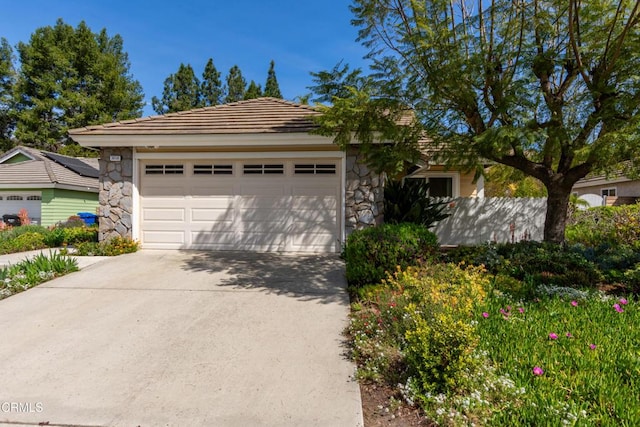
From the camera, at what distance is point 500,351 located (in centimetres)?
296

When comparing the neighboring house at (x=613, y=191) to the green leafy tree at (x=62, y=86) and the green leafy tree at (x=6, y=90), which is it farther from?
the green leafy tree at (x=6, y=90)

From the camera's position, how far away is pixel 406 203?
25.6ft

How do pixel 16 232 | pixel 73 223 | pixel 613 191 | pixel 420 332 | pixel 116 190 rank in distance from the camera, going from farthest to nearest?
pixel 613 191 < pixel 73 223 < pixel 16 232 < pixel 116 190 < pixel 420 332

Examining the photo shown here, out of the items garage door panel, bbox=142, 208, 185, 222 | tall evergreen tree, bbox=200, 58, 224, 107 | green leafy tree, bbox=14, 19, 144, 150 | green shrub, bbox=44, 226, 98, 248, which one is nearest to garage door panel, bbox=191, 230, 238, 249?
garage door panel, bbox=142, 208, 185, 222

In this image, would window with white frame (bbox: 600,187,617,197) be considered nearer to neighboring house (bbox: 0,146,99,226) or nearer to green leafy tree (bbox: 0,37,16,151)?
neighboring house (bbox: 0,146,99,226)

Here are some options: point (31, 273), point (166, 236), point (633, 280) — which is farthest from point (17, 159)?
point (633, 280)

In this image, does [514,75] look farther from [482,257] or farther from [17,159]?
[17,159]

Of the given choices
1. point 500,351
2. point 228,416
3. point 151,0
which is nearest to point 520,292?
point 500,351

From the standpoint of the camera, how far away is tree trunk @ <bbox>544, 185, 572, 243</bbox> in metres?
6.38

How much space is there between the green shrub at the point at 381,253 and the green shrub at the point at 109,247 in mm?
5797

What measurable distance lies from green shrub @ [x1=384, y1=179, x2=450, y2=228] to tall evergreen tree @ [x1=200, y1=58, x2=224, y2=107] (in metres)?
25.8

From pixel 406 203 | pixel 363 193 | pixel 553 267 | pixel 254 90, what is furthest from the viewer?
pixel 254 90

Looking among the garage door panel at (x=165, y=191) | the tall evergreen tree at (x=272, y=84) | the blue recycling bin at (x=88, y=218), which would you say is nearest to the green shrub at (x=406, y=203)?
the garage door panel at (x=165, y=191)

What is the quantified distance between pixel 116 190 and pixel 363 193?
6.23 m
